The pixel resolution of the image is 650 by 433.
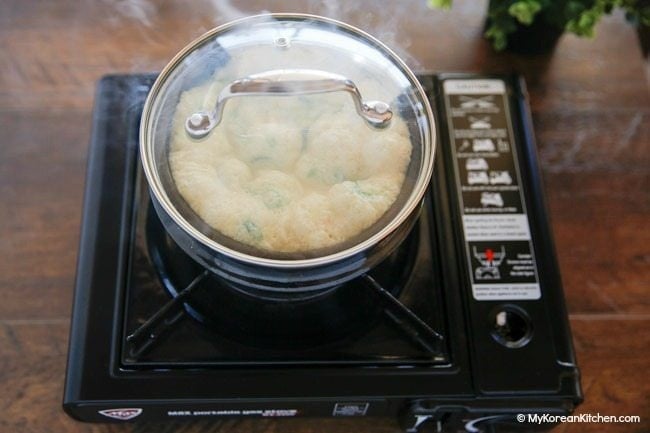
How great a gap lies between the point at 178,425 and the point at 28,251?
0.28m

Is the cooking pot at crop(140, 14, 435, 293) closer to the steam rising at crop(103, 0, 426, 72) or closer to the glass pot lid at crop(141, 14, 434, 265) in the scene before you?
the glass pot lid at crop(141, 14, 434, 265)

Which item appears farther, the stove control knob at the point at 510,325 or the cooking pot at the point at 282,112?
the stove control knob at the point at 510,325

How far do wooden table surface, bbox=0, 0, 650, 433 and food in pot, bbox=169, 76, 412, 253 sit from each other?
244 millimetres

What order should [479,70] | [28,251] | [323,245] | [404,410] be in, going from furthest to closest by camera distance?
[479,70], [28,251], [404,410], [323,245]

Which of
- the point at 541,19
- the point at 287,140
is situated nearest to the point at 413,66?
the point at 541,19

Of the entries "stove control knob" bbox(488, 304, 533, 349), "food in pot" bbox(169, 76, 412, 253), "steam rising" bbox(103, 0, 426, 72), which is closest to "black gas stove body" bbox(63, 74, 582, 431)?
"stove control knob" bbox(488, 304, 533, 349)

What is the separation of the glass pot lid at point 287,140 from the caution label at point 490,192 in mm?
166

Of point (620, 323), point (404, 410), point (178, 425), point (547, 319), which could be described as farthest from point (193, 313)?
point (620, 323)

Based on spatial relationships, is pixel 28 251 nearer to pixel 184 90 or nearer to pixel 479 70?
pixel 184 90

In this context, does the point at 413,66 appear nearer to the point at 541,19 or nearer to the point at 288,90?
the point at 541,19

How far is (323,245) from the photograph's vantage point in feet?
2.08

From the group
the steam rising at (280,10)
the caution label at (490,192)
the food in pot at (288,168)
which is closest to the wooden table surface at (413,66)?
the steam rising at (280,10)

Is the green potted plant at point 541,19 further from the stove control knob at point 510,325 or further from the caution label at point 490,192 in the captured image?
the stove control knob at point 510,325

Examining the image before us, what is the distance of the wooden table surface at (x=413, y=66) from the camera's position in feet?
2.62
